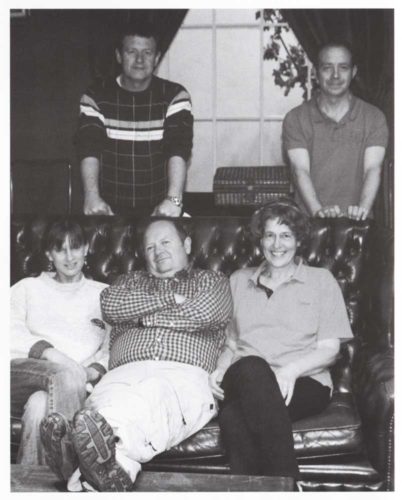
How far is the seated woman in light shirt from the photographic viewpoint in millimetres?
2428

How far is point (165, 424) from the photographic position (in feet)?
7.79

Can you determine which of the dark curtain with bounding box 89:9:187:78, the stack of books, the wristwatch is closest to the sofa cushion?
the wristwatch

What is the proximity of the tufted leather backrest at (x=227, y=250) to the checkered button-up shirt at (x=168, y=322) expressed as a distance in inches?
12.6

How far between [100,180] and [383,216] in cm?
189

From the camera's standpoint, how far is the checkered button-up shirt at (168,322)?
2.77 meters

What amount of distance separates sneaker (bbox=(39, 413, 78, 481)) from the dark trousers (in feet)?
1.88

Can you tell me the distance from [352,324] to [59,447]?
1399 millimetres

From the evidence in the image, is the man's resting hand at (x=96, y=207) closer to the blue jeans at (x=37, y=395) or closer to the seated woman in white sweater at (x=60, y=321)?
the seated woman in white sweater at (x=60, y=321)

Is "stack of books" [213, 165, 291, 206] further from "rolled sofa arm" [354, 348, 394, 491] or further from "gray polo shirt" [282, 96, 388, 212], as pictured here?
"rolled sofa arm" [354, 348, 394, 491]

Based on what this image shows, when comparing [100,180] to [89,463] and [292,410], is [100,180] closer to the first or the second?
[292,410]

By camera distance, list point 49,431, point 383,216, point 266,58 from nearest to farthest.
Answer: point 49,431 < point 383,216 < point 266,58

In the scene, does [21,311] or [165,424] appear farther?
[21,311]
